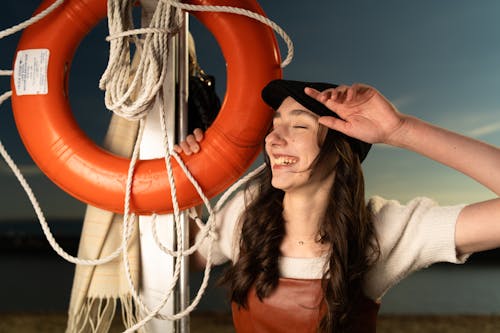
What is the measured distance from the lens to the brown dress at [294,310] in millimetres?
1583

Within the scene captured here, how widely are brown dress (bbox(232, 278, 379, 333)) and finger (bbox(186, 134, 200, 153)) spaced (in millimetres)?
461

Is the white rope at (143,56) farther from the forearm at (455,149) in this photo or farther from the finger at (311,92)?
the forearm at (455,149)

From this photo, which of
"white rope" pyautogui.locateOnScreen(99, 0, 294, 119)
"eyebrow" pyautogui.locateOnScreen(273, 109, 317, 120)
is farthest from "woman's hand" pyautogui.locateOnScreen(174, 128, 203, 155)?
"eyebrow" pyautogui.locateOnScreen(273, 109, 317, 120)

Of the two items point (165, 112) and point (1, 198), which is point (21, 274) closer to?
point (1, 198)

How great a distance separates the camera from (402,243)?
1.56m

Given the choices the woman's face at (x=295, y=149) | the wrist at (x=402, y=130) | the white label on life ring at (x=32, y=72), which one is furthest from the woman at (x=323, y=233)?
the white label on life ring at (x=32, y=72)

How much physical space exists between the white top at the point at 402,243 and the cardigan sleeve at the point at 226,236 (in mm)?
200

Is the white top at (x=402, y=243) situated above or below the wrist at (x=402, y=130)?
below

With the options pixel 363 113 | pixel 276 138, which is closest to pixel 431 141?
pixel 363 113

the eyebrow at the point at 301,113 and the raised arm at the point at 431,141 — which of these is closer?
the raised arm at the point at 431,141

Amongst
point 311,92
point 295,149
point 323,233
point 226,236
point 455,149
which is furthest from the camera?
point 226,236

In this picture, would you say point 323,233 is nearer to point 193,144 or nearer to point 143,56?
point 193,144

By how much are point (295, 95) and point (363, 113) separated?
8.4 inches

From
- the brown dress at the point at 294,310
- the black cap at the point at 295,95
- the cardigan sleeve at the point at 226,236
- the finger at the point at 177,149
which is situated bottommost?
the brown dress at the point at 294,310
